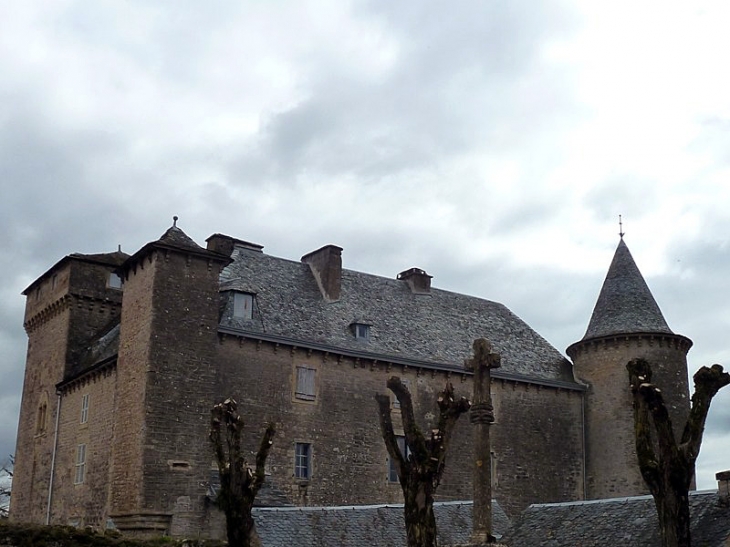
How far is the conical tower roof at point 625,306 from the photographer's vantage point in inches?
1339

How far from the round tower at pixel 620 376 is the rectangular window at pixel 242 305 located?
43.5ft

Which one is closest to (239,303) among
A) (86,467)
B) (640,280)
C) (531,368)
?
(86,467)

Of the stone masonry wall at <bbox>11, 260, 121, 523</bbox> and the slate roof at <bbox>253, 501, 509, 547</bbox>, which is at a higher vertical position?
the stone masonry wall at <bbox>11, 260, 121, 523</bbox>

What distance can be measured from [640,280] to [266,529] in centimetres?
2039

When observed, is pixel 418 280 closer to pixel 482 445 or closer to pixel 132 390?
pixel 132 390

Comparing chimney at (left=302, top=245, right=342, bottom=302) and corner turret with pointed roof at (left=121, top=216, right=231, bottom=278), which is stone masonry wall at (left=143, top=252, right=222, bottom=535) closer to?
corner turret with pointed roof at (left=121, top=216, right=231, bottom=278)

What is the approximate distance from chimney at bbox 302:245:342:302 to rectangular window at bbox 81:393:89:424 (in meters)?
8.72

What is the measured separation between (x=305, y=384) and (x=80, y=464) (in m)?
7.67

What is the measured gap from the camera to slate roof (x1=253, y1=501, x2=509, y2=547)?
21250 mm

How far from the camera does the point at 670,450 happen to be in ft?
41.6

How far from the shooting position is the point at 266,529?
2102 centimetres

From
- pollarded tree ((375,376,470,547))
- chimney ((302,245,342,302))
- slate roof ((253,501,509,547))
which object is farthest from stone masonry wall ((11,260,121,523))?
pollarded tree ((375,376,470,547))

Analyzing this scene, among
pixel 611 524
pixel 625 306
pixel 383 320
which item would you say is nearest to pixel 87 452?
pixel 383 320

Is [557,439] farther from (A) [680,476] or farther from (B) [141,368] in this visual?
(A) [680,476]
